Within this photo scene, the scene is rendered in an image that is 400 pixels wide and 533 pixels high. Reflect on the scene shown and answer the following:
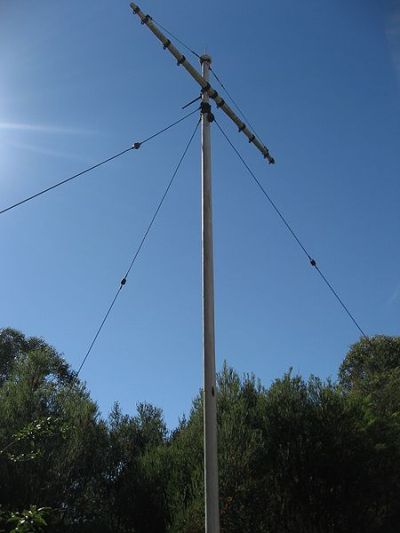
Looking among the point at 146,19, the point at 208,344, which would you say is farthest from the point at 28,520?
the point at 146,19

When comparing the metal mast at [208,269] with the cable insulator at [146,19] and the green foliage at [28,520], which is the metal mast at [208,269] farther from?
the green foliage at [28,520]

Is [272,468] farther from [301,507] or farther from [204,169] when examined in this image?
[204,169]

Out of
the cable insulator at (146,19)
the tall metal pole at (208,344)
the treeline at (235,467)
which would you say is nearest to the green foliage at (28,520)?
the tall metal pole at (208,344)

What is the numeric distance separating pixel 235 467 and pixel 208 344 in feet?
29.2

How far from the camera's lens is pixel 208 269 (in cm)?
831

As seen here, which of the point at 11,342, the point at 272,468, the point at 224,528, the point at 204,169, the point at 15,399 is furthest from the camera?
the point at 11,342

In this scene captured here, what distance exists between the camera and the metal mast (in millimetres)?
7063

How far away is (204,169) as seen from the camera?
9055 mm

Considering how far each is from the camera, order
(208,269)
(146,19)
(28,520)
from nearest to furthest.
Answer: (28,520) < (208,269) < (146,19)

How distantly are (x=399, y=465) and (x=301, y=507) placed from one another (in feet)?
13.5

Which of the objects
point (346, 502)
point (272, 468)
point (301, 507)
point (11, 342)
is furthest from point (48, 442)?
point (11, 342)

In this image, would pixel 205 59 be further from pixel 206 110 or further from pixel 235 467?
pixel 235 467

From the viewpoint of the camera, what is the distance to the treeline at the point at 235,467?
16000mm

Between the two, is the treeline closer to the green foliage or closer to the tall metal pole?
the tall metal pole
